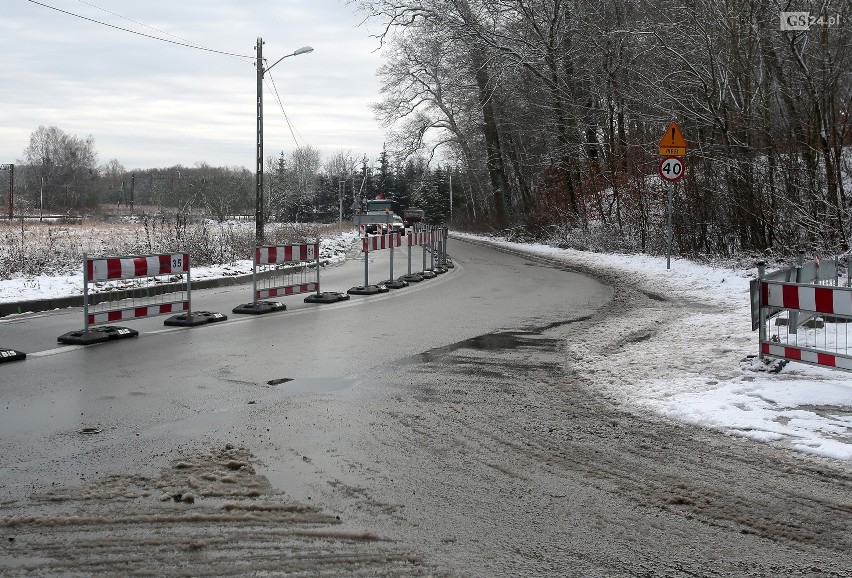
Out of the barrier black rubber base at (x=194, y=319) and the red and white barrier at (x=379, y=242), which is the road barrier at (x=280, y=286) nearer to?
the barrier black rubber base at (x=194, y=319)

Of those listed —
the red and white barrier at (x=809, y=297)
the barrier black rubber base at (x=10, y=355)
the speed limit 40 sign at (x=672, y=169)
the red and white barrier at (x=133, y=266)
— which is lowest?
the barrier black rubber base at (x=10, y=355)

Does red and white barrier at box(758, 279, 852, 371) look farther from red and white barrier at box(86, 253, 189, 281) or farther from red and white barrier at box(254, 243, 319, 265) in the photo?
red and white barrier at box(254, 243, 319, 265)

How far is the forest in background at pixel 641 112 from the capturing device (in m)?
18.4

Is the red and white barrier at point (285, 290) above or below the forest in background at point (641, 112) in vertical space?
below

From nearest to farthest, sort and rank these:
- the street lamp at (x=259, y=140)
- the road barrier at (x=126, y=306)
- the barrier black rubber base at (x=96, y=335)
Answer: the barrier black rubber base at (x=96, y=335) < the road barrier at (x=126, y=306) < the street lamp at (x=259, y=140)

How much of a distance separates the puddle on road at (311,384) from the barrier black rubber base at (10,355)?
3.20 m

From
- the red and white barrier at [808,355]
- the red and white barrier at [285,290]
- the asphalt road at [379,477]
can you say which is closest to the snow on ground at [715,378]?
the red and white barrier at [808,355]

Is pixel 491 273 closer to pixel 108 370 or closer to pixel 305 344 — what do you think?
pixel 305 344

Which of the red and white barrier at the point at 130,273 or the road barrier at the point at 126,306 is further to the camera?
the red and white barrier at the point at 130,273

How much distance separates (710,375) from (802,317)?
201cm

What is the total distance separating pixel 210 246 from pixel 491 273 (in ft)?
29.4

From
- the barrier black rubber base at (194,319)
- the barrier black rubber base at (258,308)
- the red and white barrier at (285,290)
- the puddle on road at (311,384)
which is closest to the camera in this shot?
the puddle on road at (311,384)

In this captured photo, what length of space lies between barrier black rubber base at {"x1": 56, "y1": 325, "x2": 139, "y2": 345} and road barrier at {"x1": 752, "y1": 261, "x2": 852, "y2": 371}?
7.86 m

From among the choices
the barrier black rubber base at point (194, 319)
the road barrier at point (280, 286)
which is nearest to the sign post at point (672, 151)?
the road barrier at point (280, 286)
